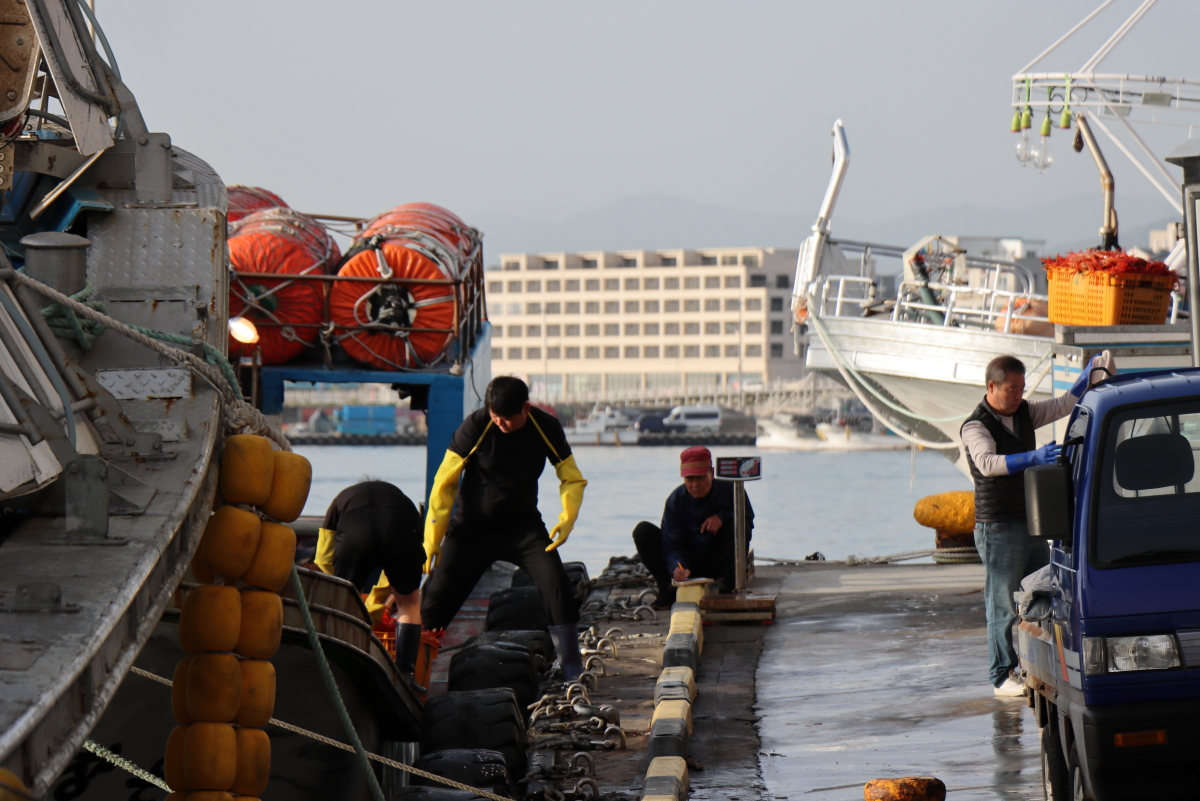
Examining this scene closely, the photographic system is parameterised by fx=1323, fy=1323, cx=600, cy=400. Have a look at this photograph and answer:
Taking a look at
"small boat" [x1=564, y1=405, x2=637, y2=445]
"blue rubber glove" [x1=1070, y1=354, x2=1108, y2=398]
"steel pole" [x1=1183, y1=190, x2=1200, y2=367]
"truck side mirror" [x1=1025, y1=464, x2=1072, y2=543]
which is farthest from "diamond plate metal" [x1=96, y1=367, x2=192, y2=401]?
"small boat" [x1=564, y1=405, x2=637, y2=445]

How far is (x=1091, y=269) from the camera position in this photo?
11672 mm

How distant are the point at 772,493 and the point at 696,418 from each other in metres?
46.8

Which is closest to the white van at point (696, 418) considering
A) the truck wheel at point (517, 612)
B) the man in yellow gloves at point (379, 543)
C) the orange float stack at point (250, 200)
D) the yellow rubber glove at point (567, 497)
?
the orange float stack at point (250, 200)

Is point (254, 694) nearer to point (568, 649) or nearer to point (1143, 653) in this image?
point (1143, 653)

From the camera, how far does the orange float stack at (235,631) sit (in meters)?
4.27

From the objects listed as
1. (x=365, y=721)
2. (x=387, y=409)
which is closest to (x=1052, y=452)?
(x=365, y=721)

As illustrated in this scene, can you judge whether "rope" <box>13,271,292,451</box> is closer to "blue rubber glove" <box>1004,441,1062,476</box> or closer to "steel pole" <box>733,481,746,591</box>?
"blue rubber glove" <box>1004,441,1062,476</box>

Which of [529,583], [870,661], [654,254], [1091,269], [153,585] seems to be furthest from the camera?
[654,254]

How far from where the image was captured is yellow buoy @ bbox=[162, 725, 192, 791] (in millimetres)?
4289

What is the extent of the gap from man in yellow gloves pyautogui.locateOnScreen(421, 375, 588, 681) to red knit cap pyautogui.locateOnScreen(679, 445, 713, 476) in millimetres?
2130

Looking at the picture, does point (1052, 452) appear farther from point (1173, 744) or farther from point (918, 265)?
point (918, 265)

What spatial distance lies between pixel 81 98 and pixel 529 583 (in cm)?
750

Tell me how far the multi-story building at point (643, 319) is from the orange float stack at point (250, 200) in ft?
406

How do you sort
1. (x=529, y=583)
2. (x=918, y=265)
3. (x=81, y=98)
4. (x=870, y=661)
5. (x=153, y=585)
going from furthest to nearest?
(x=918, y=265)
(x=529, y=583)
(x=870, y=661)
(x=81, y=98)
(x=153, y=585)
